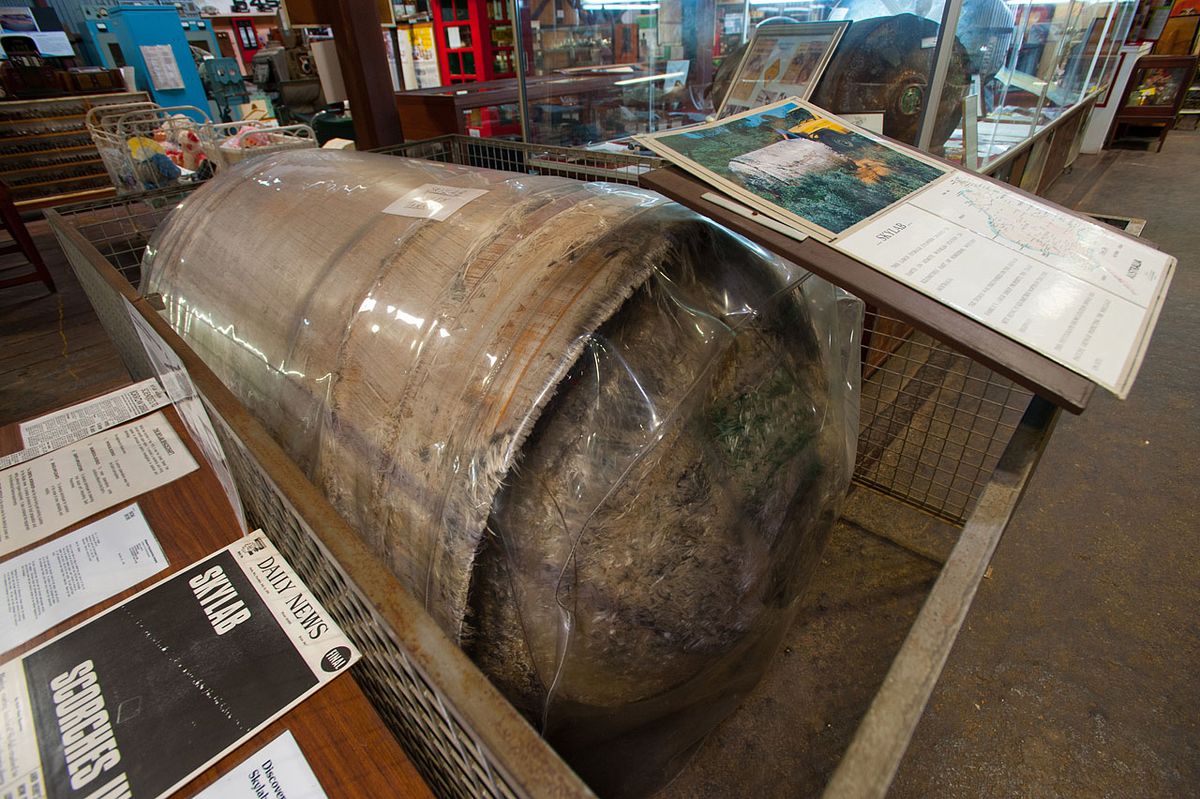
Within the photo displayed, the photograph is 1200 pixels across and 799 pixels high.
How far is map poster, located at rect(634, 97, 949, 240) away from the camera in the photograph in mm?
727

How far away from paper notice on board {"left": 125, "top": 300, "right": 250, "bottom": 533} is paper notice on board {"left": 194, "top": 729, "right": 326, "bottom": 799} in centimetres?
35

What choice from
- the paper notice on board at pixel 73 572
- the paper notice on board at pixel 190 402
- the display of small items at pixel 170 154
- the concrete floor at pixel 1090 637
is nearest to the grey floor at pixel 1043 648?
the concrete floor at pixel 1090 637

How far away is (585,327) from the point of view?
25.0 inches

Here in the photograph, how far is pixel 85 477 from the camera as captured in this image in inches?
35.9

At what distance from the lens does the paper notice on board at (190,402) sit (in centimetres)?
75

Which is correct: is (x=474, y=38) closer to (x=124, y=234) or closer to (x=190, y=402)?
(x=124, y=234)

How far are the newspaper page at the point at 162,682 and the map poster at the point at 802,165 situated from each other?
2.33ft

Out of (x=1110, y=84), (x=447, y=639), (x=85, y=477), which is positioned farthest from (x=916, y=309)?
(x=1110, y=84)

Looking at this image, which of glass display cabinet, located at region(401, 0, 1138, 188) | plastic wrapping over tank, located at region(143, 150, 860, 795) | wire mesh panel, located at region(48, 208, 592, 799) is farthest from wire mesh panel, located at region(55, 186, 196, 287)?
glass display cabinet, located at region(401, 0, 1138, 188)

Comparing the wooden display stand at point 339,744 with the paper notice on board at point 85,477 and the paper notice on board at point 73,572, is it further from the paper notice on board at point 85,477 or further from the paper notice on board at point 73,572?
the paper notice on board at point 85,477

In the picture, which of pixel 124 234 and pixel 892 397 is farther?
pixel 892 397

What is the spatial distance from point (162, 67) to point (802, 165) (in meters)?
7.82

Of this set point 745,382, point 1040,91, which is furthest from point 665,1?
point 745,382

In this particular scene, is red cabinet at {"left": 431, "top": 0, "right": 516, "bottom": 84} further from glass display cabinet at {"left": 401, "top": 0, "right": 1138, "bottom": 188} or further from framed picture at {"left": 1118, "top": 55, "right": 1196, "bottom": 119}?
framed picture at {"left": 1118, "top": 55, "right": 1196, "bottom": 119}
